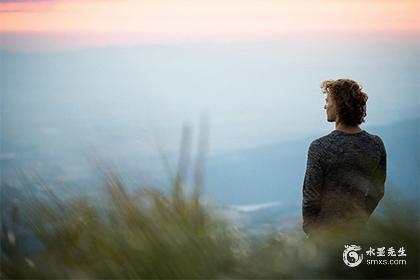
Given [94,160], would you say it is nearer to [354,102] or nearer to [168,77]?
[168,77]

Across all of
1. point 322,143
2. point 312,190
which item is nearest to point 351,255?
point 312,190

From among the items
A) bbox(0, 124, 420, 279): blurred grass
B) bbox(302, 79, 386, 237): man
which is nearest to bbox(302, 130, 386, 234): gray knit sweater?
bbox(302, 79, 386, 237): man

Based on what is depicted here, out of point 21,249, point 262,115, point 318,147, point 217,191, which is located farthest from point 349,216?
point 21,249

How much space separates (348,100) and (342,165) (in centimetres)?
23

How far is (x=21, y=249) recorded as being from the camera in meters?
2.17

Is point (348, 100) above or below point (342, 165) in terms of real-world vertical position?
above

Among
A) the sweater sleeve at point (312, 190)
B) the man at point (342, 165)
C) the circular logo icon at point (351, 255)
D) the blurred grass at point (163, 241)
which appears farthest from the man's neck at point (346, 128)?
the circular logo icon at point (351, 255)

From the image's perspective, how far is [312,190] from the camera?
250cm

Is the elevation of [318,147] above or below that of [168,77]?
below

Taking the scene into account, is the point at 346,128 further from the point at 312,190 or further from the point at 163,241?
the point at 163,241

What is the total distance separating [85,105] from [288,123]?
0.80 m

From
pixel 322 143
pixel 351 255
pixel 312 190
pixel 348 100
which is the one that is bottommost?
pixel 351 255

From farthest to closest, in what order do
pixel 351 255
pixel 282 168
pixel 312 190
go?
pixel 282 168 → pixel 312 190 → pixel 351 255

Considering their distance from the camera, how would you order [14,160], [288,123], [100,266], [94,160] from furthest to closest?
[288,123] → [14,160] → [94,160] → [100,266]
